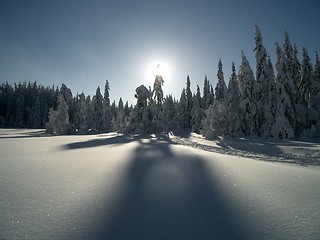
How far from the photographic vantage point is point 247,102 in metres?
35.1

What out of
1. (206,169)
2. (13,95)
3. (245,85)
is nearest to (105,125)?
(245,85)

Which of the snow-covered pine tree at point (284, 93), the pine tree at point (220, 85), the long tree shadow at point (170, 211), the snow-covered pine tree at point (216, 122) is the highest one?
the pine tree at point (220, 85)

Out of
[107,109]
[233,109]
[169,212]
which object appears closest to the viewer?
[169,212]

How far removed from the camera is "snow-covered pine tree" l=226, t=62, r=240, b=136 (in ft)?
115

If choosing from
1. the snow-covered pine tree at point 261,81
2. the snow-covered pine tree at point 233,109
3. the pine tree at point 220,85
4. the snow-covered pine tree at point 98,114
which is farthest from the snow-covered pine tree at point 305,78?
the snow-covered pine tree at point 98,114

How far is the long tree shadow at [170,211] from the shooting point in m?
3.06

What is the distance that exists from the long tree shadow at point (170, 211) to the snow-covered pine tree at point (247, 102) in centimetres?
3149

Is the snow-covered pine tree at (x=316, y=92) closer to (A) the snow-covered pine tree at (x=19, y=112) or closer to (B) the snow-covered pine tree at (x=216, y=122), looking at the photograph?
(B) the snow-covered pine tree at (x=216, y=122)

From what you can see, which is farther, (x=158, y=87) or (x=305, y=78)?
(x=158, y=87)

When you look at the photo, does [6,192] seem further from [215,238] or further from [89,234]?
[215,238]

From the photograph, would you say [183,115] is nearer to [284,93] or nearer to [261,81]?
[261,81]

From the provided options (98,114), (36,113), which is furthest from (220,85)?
(36,113)

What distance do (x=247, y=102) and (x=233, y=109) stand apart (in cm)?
289

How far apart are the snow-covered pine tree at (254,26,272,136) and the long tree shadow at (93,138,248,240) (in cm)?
3137
